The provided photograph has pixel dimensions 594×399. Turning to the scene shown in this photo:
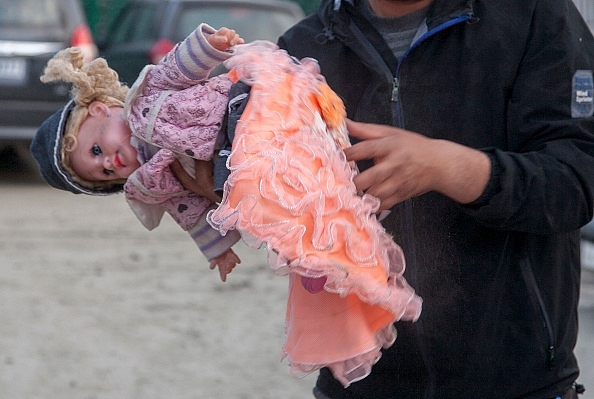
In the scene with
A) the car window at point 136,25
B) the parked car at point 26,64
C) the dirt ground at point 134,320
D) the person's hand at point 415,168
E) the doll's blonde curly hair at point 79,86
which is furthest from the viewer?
the car window at point 136,25

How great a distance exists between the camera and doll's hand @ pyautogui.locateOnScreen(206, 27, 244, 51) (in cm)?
232

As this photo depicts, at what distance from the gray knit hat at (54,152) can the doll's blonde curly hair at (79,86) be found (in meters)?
0.01

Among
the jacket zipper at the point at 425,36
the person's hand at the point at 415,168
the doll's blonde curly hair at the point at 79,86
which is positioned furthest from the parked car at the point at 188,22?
the person's hand at the point at 415,168

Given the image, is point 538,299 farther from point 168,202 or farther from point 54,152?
point 54,152

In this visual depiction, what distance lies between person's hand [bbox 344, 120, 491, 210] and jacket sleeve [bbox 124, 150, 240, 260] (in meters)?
0.61

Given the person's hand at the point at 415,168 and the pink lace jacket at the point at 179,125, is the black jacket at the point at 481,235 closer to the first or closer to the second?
the person's hand at the point at 415,168

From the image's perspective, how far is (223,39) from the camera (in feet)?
7.62

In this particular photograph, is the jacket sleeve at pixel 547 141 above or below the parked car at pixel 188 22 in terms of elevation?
above

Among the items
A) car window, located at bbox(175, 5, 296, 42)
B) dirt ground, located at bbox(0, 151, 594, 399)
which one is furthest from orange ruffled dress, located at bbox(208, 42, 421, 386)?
car window, located at bbox(175, 5, 296, 42)

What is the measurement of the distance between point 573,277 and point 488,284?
217 mm

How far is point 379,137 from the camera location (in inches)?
73.5

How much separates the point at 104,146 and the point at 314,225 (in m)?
0.83

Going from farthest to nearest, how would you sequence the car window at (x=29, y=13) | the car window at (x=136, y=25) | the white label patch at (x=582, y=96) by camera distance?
the car window at (x=136, y=25) → the car window at (x=29, y=13) → the white label patch at (x=582, y=96)

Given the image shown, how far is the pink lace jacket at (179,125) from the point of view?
7.37 ft
